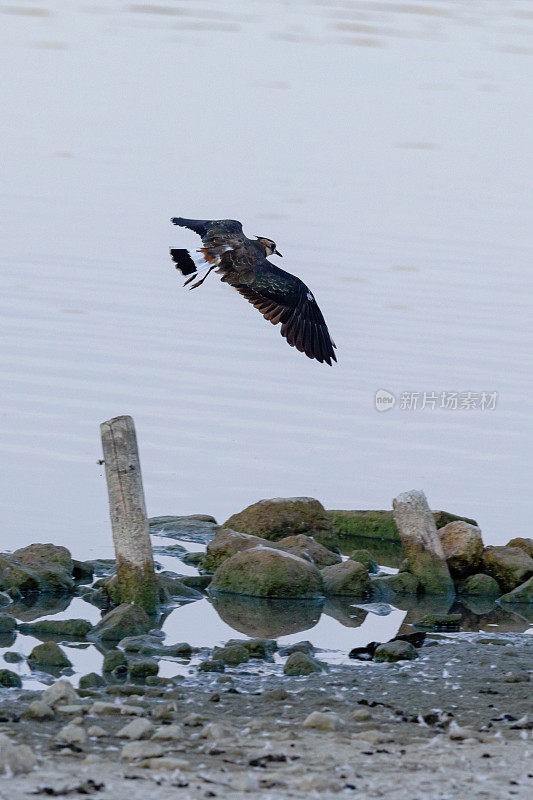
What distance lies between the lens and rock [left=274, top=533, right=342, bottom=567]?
40.7 feet

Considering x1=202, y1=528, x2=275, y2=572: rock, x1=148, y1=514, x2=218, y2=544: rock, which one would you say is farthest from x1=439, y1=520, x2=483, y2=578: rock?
x1=148, y1=514, x2=218, y2=544: rock

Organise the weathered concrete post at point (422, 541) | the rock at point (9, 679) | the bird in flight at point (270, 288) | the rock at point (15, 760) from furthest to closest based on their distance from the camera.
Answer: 1. the bird in flight at point (270, 288)
2. the weathered concrete post at point (422, 541)
3. the rock at point (9, 679)
4. the rock at point (15, 760)

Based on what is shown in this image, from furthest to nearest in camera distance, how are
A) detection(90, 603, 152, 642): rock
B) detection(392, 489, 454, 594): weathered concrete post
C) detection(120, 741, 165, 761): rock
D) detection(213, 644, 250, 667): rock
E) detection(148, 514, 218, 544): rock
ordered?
detection(148, 514, 218, 544): rock → detection(392, 489, 454, 594): weathered concrete post → detection(90, 603, 152, 642): rock → detection(213, 644, 250, 667): rock → detection(120, 741, 165, 761): rock

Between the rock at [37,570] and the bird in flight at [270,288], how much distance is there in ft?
9.11

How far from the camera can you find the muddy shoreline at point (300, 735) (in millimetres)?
7203

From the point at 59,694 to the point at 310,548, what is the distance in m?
4.29

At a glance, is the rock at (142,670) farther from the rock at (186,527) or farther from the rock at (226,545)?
the rock at (186,527)

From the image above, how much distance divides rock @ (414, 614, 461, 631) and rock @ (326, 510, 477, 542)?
230 centimetres

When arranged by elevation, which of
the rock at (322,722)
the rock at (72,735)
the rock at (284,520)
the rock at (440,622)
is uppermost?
the rock at (284,520)

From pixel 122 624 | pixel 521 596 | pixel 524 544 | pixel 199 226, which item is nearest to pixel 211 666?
pixel 122 624

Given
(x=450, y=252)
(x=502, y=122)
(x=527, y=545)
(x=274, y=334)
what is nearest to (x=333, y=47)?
(x=502, y=122)

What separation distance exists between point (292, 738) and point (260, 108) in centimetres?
2767

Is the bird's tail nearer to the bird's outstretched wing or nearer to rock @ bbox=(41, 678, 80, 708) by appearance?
the bird's outstretched wing

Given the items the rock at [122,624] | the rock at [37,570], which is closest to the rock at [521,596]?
the rock at [122,624]
